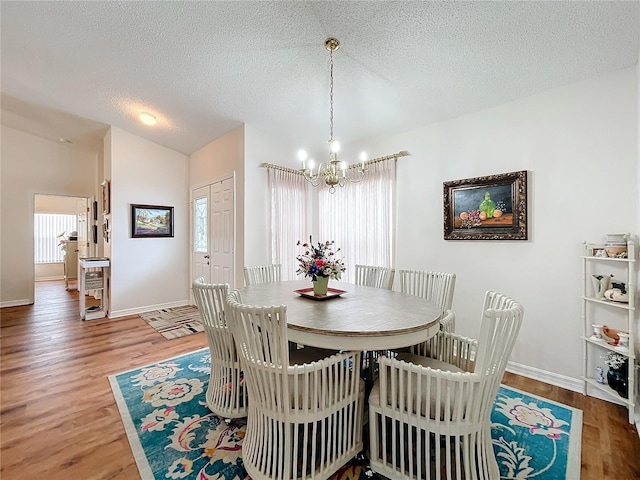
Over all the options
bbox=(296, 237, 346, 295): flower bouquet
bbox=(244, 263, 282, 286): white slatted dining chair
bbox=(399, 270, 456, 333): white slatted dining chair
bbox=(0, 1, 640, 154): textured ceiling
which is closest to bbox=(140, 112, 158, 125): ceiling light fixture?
bbox=(0, 1, 640, 154): textured ceiling

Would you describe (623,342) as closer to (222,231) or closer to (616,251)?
(616,251)

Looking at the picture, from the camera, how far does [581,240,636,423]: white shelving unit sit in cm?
205

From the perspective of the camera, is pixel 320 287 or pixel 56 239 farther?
pixel 56 239

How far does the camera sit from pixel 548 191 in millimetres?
2604

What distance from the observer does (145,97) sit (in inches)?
143

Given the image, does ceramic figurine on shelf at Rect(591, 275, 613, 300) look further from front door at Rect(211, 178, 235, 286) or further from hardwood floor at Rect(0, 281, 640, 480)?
front door at Rect(211, 178, 235, 286)

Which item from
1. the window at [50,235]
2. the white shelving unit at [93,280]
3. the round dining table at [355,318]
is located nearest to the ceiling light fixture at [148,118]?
the white shelving unit at [93,280]

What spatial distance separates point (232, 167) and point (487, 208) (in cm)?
331

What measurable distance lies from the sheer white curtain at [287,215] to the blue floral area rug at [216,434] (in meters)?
2.02

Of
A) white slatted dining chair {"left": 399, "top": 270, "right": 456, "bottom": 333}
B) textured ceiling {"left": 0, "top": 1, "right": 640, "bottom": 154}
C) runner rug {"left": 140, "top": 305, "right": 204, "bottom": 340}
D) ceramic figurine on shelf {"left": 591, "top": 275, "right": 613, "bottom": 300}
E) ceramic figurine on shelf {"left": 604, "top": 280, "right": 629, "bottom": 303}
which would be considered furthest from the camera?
runner rug {"left": 140, "top": 305, "right": 204, "bottom": 340}

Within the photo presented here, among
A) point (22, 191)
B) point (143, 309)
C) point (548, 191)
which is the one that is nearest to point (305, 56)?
point (548, 191)

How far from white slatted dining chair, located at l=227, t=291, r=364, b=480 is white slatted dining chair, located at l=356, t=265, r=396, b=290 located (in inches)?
57.1

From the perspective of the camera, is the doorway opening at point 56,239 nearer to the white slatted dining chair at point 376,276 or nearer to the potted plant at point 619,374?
the white slatted dining chair at point 376,276

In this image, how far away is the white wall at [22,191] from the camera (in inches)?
209
